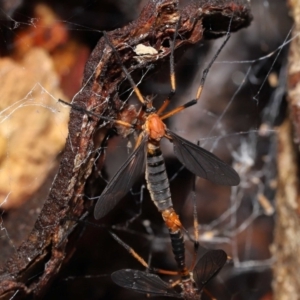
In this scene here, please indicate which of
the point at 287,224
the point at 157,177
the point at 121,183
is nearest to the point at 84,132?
the point at 121,183

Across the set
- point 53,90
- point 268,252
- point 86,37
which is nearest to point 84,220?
point 53,90

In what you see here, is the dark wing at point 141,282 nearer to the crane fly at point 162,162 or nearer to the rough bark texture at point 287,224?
the crane fly at point 162,162

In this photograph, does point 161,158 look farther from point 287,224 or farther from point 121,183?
point 287,224

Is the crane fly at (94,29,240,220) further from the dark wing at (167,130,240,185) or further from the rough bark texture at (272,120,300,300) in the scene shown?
the rough bark texture at (272,120,300,300)

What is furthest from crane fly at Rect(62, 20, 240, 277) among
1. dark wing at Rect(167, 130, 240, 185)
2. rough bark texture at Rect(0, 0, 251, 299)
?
rough bark texture at Rect(0, 0, 251, 299)

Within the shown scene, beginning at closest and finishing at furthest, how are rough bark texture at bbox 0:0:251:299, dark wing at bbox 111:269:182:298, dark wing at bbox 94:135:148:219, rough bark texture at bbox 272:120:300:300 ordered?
rough bark texture at bbox 0:0:251:299 < dark wing at bbox 94:135:148:219 < dark wing at bbox 111:269:182:298 < rough bark texture at bbox 272:120:300:300

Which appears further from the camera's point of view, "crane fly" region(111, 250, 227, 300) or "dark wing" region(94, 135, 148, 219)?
"crane fly" region(111, 250, 227, 300)

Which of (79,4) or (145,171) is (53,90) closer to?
(79,4)
